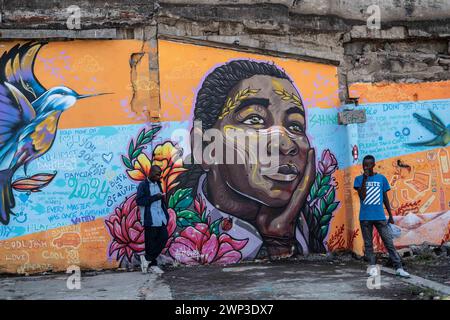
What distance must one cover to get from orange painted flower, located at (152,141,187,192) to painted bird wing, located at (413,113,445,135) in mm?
4356

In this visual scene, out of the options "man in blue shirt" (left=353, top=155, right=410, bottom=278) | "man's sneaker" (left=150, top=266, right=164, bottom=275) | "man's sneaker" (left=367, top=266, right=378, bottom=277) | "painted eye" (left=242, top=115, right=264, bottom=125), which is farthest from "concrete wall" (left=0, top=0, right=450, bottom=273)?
"man in blue shirt" (left=353, top=155, right=410, bottom=278)

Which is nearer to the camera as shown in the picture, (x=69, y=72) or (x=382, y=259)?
(x=69, y=72)

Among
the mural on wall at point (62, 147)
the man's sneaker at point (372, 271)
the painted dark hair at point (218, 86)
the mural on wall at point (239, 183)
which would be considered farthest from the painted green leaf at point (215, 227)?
the man's sneaker at point (372, 271)

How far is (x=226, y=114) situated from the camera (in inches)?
374

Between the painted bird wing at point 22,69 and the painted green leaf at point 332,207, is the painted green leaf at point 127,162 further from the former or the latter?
the painted green leaf at point 332,207

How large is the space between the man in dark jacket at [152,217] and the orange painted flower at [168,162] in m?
0.47

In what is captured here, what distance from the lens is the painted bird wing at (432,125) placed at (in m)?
10.2

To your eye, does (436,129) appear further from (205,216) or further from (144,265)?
(144,265)

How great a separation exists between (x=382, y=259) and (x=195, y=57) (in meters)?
4.67

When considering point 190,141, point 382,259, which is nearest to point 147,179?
point 190,141

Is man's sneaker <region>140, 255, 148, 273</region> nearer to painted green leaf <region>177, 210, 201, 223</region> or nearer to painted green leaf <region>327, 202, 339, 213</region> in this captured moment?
painted green leaf <region>177, 210, 201, 223</region>

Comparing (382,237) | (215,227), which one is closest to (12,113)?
(215,227)

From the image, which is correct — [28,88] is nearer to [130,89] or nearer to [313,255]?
[130,89]

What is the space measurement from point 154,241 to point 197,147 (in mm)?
1724
